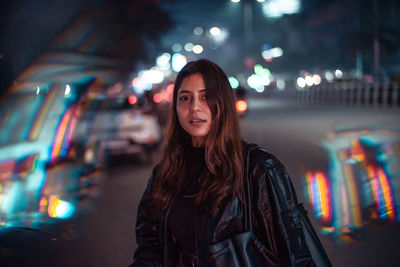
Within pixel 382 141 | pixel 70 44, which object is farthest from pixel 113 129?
pixel 382 141

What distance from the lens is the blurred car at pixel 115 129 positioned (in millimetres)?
10609

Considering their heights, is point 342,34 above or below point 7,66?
above

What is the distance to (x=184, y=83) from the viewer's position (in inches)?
87.2

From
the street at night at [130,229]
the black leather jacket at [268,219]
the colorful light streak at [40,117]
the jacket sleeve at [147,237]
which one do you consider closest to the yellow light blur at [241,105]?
the street at night at [130,229]

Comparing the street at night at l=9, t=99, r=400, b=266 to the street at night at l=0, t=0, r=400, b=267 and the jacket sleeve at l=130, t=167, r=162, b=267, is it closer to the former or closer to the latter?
the street at night at l=0, t=0, r=400, b=267

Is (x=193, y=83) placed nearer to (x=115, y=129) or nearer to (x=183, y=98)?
(x=183, y=98)

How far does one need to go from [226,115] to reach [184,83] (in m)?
0.27

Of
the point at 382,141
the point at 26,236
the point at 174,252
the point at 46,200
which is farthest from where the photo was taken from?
the point at 382,141

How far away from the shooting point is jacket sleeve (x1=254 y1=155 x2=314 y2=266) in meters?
1.96

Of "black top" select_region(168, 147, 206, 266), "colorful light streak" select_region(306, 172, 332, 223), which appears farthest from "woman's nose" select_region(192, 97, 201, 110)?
"colorful light streak" select_region(306, 172, 332, 223)

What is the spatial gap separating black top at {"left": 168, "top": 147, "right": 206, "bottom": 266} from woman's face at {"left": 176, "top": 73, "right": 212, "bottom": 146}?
0.52 ft

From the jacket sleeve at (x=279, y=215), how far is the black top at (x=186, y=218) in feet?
1.08

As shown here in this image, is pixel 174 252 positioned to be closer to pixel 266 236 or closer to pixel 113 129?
pixel 266 236

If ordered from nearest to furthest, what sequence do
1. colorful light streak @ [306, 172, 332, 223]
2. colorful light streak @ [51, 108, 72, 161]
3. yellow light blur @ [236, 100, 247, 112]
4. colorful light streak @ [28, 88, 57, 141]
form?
colorful light streak @ [306, 172, 332, 223], colorful light streak @ [28, 88, 57, 141], colorful light streak @ [51, 108, 72, 161], yellow light blur @ [236, 100, 247, 112]
